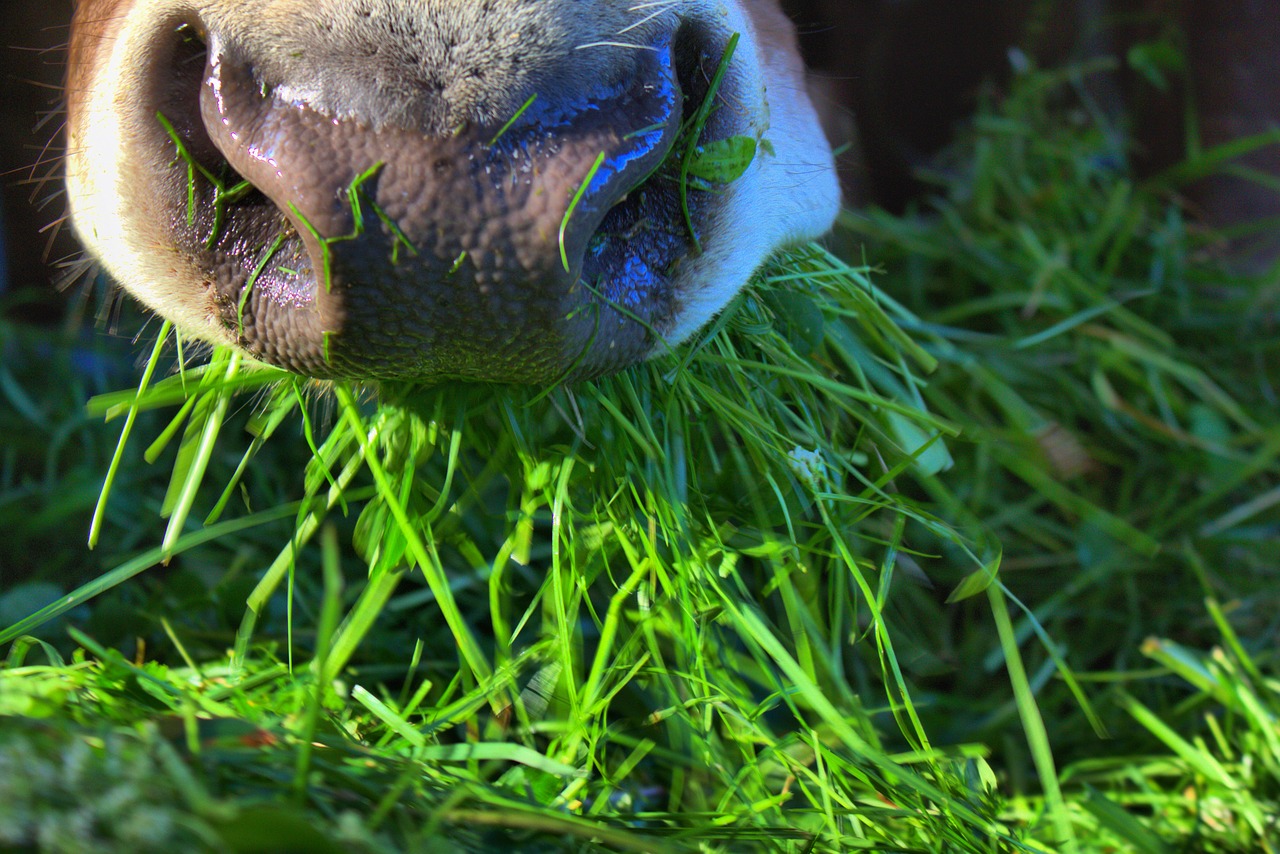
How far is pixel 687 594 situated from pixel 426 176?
423 mm

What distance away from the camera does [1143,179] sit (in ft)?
6.64

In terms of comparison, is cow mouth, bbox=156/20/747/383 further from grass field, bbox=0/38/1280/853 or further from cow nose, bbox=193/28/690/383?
grass field, bbox=0/38/1280/853

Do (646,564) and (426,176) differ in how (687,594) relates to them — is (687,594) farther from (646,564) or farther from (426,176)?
(426,176)

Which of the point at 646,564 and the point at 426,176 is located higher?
the point at 426,176

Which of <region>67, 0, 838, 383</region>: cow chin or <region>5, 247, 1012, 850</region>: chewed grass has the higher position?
<region>67, 0, 838, 383</region>: cow chin

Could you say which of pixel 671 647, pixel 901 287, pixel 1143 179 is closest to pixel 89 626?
pixel 671 647

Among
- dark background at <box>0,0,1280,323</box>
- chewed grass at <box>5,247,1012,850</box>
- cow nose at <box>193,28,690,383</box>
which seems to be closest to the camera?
cow nose at <box>193,28,690,383</box>

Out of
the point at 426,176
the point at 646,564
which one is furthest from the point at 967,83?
the point at 426,176

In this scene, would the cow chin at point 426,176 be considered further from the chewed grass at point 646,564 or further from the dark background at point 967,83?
the dark background at point 967,83

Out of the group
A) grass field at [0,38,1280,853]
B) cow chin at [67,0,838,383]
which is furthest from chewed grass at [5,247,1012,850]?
cow chin at [67,0,838,383]

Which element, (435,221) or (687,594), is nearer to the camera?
(435,221)

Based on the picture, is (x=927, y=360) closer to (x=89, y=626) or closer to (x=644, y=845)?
(x=644, y=845)

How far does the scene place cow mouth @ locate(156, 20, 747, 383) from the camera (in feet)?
2.18

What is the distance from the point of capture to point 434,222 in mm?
→ 667
